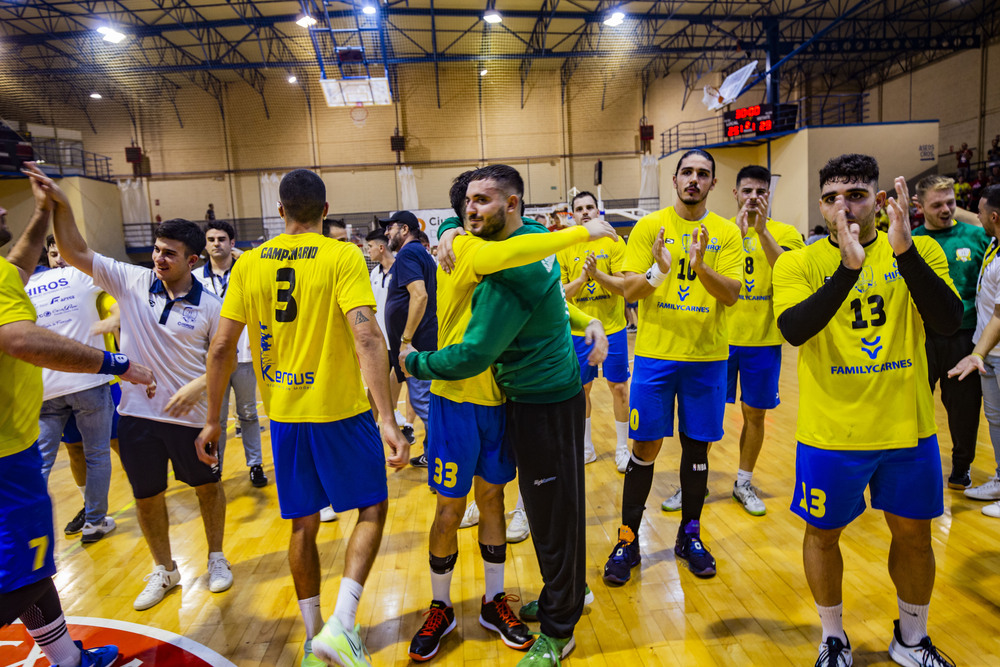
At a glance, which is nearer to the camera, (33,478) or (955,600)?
(33,478)

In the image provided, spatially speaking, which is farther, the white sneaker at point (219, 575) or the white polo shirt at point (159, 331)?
the white sneaker at point (219, 575)

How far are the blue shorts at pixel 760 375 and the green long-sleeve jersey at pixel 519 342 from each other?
2.11 m

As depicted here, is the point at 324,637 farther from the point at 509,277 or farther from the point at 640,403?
the point at 640,403

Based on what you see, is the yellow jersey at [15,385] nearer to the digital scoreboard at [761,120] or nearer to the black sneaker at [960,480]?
the black sneaker at [960,480]

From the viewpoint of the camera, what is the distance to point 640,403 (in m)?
3.16

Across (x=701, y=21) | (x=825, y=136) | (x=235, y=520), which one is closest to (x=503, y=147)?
(x=701, y=21)

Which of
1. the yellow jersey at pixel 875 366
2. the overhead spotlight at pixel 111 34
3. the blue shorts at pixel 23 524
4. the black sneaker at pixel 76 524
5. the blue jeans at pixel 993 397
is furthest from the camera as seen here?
the overhead spotlight at pixel 111 34

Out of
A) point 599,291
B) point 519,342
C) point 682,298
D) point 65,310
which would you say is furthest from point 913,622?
point 65,310

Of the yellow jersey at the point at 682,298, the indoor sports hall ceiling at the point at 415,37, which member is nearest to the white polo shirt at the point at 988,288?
the yellow jersey at the point at 682,298

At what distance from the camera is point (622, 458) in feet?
16.1

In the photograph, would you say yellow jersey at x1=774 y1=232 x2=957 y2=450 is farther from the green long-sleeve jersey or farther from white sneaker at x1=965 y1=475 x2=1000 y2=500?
white sneaker at x1=965 y1=475 x2=1000 y2=500

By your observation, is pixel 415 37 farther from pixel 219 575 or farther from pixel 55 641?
pixel 55 641

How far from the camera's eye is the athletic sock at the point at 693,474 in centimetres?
319

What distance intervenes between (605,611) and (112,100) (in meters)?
23.3
